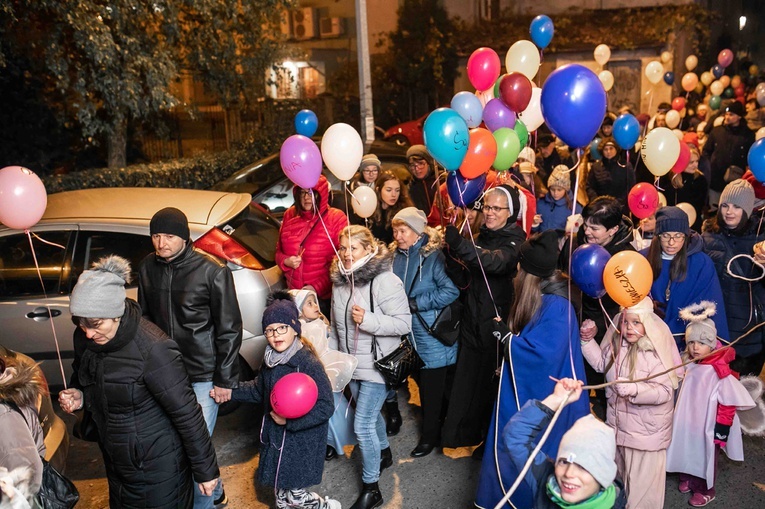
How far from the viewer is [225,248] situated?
17.2 feet

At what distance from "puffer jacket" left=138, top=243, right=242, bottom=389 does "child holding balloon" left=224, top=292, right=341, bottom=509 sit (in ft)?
1.38

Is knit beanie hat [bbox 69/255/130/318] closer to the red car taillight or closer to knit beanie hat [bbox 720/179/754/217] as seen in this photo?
the red car taillight

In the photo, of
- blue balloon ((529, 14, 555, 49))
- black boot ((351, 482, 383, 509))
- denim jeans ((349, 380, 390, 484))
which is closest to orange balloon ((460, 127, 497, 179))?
denim jeans ((349, 380, 390, 484))

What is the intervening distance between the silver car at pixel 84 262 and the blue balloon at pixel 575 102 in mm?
2509

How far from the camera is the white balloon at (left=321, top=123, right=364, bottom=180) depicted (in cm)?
479

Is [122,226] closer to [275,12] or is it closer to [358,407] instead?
[358,407]

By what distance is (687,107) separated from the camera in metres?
16.3

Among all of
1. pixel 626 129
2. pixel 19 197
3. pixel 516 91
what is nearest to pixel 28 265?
pixel 19 197

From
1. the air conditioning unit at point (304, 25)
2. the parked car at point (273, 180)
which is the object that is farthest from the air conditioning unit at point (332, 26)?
the parked car at point (273, 180)

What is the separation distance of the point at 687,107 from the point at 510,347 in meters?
14.7

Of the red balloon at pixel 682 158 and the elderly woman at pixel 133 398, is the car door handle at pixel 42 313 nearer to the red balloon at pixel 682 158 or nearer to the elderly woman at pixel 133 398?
the elderly woman at pixel 133 398

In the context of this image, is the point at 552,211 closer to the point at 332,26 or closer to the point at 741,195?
the point at 741,195

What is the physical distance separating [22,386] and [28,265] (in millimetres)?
2688

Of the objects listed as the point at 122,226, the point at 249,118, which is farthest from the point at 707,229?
the point at 249,118
